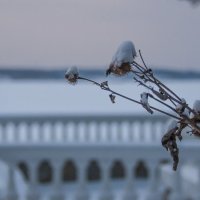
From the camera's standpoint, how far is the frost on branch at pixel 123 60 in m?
0.49

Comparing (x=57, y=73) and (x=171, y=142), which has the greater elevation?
(x=57, y=73)

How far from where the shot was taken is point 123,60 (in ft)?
1.63

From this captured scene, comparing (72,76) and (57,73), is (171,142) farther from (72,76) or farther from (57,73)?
(57,73)

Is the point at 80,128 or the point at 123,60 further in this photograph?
the point at 80,128

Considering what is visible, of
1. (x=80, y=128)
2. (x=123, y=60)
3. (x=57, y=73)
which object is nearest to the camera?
(x=123, y=60)

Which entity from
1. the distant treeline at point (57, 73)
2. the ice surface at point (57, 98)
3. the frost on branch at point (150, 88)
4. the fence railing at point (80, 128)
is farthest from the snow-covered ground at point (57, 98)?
the frost on branch at point (150, 88)

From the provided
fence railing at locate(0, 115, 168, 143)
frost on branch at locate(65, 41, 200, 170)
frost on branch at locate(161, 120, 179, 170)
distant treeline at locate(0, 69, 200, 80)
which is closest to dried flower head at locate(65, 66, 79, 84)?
frost on branch at locate(65, 41, 200, 170)

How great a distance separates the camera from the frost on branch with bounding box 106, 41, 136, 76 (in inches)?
19.2

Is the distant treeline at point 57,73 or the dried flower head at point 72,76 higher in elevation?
the distant treeline at point 57,73

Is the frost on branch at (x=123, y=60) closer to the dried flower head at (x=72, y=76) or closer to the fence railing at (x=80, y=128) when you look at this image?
the dried flower head at (x=72, y=76)

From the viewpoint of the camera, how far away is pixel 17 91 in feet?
10.8

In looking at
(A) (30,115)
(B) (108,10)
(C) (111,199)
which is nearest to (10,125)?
(A) (30,115)

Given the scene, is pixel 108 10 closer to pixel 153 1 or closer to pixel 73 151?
pixel 153 1

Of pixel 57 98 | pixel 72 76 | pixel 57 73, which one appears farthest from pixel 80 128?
pixel 72 76
